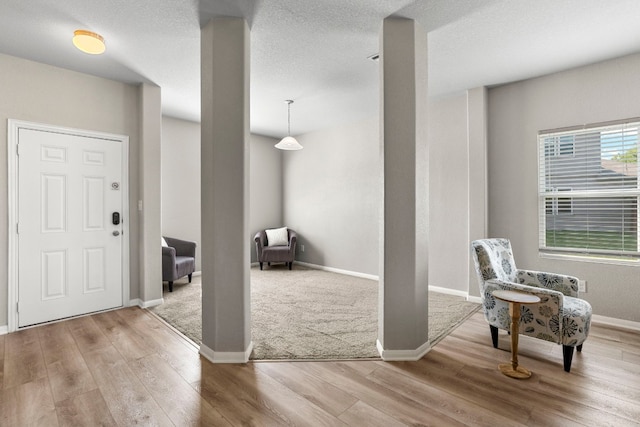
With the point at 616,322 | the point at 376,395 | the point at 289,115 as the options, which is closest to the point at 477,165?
the point at 616,322

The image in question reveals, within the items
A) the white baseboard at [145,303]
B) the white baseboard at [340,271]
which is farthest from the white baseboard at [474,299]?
the white baseboard at [145,303]

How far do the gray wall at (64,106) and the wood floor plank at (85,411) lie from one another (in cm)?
187

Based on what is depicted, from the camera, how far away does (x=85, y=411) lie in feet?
5.93

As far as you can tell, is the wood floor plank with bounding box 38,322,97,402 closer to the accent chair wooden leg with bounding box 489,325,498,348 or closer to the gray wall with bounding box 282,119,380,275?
the accent chair wooden leg with bounding box 489,325,498,348

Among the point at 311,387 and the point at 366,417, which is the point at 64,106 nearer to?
the point at 311,387

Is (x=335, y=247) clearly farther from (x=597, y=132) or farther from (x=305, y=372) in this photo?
(x=597, y=132)

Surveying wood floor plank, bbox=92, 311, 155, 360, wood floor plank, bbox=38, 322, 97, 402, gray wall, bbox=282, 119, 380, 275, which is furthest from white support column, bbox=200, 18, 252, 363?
gray wall, bbox=282, 119, 380, 275

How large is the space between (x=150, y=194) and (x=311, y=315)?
244 cm

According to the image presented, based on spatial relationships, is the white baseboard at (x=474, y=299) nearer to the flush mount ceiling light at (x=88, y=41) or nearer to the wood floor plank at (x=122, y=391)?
the wood floor plank at (x=122, y=391)

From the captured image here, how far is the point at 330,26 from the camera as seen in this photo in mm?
2570

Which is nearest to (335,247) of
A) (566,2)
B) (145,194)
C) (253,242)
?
(253,242)

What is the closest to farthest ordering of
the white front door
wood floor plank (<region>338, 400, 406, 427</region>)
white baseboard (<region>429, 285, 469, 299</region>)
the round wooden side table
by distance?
wood floor plank (<region>338, 400, 406, 427</region>) → the round wooden side table → the white front door → white baseboard (<region>429, 285, 469, 299</region>)

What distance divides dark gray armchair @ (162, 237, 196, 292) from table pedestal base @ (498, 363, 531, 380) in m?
4.02

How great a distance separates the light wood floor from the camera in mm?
1753
